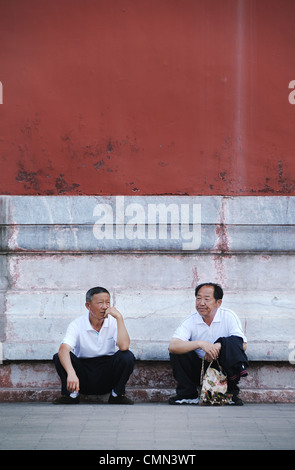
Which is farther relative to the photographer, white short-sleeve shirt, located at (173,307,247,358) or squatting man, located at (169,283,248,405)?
white short-sleeve shirt, located at (173,307,247,358)

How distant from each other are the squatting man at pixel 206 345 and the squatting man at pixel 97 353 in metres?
0.42

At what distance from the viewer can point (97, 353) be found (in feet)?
21.5

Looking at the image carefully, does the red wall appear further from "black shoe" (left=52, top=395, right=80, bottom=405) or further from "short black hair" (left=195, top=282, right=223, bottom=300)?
→ "black shoe" (left=52, top=395, right=80, bottom=405)

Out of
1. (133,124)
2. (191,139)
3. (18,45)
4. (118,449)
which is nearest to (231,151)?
(191,139)

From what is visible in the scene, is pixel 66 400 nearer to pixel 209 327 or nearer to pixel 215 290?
pixel 209 327

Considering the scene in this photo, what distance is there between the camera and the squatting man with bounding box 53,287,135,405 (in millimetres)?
6383

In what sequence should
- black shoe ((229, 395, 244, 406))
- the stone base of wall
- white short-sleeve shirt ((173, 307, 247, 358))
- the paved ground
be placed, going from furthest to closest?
the stone base of wall, white short-sleeve shirt ((173, 307, 247, 358)), black shoe ((229, 395, 244, 406)), the paved ground

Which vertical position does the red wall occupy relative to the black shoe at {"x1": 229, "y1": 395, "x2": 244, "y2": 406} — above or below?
above

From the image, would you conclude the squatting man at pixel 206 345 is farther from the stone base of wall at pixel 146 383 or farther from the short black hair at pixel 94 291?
the short black hair at pixel 94 291

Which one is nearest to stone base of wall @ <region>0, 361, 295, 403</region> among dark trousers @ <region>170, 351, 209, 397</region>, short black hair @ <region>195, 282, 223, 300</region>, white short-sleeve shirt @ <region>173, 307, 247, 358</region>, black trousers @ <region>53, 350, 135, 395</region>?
black trousers @ <region>53, 350, 135, 395</region>

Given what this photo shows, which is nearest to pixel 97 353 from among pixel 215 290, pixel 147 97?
pixel 215 290

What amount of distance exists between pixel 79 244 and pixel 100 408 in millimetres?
1586

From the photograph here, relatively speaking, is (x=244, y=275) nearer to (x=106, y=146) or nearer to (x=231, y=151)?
(x=231, y=151)

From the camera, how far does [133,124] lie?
7.18 metres
